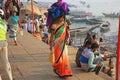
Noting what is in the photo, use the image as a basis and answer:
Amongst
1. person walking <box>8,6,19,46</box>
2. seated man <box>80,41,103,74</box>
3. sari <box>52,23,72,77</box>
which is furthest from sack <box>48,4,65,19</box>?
person walking <box>8,6,19,46</box>

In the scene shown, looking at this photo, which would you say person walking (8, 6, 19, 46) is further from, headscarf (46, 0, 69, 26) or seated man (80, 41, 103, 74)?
headscarf (46, 0, 69, 26)

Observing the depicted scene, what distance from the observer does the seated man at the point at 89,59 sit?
24.8 feet

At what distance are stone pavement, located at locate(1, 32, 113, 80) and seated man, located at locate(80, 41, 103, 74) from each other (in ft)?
0.53

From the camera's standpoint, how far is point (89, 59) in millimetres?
7555

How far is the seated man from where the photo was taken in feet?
24.8

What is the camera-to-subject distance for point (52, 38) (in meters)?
6.66

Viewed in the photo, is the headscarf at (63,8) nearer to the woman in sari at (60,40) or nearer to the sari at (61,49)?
the woman in sari at (60,40)

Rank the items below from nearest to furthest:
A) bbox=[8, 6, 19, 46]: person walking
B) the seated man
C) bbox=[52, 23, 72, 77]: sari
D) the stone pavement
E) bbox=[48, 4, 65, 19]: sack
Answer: bbox=[48, 4, 65, 19]: sack < bbox=[52, 23, 72, 77]: sari < the stone pavement < the seated man < bbox=[8, 6, 19, 46]: person walking

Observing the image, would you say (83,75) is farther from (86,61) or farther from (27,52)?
(27,52)

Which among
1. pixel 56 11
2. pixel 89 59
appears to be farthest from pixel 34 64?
pixel 56 11

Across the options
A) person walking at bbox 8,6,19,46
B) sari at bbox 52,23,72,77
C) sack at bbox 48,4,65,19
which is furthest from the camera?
person walking at bbox 8,6,19,46

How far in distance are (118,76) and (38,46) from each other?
6099 millimetres

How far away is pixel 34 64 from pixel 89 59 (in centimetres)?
159

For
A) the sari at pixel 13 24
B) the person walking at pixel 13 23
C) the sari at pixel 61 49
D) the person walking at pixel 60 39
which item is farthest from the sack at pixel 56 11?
the sari at pixel 13 24
